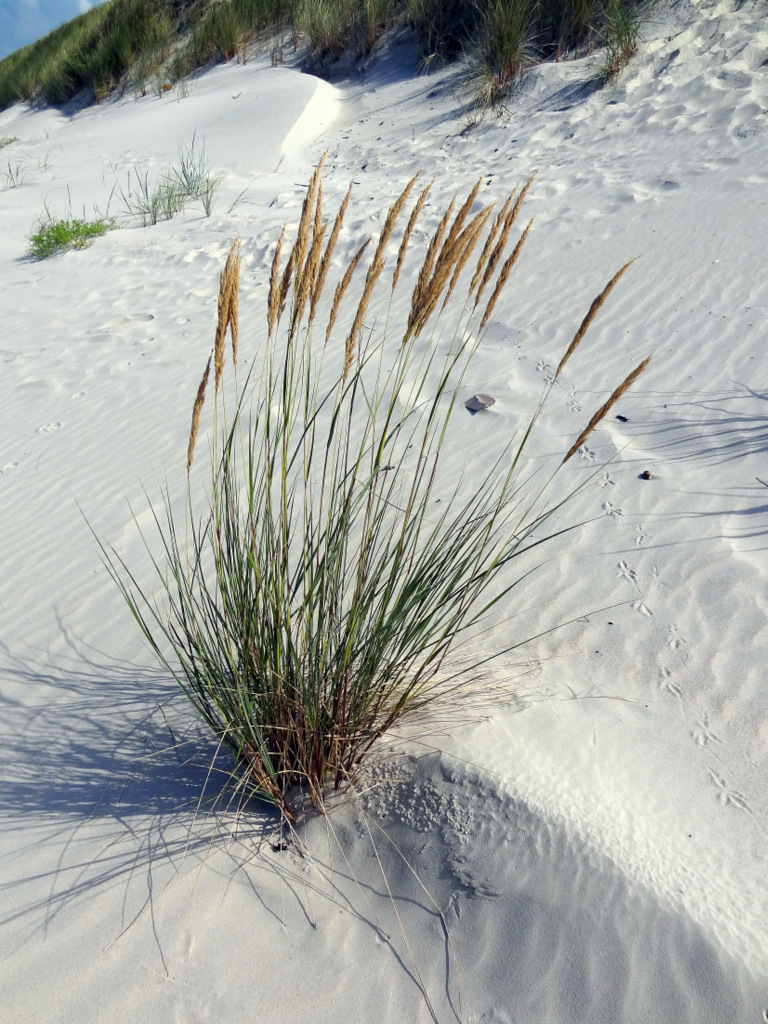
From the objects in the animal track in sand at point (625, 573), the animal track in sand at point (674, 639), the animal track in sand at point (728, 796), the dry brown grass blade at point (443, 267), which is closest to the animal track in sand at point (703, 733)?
the animal track in sand at point (728, 796)

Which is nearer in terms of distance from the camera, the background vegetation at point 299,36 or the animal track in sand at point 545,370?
the animal track in sand at point 545,370

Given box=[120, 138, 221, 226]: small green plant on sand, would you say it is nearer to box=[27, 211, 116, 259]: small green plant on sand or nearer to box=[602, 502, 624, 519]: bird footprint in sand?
box=[27, 211, 116, 259]: small green plant on sand

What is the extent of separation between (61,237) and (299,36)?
823cm

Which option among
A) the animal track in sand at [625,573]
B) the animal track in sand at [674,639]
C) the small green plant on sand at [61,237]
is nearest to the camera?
the animal track in sand at [674,639]

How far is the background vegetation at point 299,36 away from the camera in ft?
31.0

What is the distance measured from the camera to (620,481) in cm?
346

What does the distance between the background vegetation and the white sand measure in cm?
477

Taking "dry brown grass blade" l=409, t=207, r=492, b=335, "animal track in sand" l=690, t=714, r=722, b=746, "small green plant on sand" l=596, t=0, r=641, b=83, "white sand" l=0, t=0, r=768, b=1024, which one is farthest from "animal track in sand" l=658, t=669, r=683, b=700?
"small green plant on sand" l=596, t=0, r=641, b=83

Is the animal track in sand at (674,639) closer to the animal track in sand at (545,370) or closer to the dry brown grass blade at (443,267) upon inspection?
the dry brown grass blade at (443,267)

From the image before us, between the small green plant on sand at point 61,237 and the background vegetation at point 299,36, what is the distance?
488 centimetres

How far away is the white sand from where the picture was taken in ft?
5.75

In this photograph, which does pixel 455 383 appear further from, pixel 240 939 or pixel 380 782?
pixel 240 939

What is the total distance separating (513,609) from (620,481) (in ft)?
3.25

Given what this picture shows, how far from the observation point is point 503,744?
2.23m
